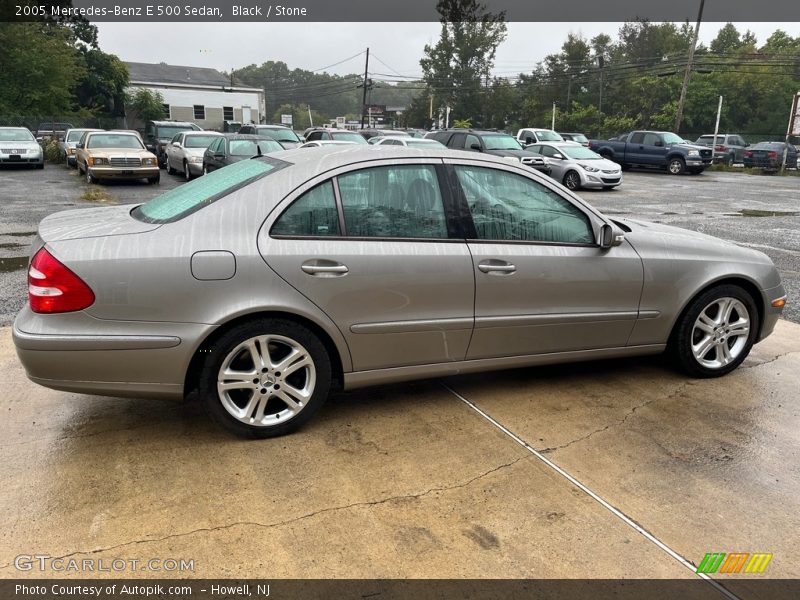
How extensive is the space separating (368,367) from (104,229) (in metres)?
1.58

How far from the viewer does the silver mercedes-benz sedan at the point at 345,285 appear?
2.97m

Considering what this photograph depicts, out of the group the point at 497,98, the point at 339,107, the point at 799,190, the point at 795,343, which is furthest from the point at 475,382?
the point at 339,107

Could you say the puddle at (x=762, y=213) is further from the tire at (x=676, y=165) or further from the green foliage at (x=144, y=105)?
the green foliage at (x=144, y=105)

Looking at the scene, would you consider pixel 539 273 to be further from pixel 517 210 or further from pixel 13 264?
pixel 13 264

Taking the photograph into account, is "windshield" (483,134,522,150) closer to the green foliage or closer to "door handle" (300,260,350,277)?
"door handle" (300,260,350,277)

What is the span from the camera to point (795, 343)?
512cm

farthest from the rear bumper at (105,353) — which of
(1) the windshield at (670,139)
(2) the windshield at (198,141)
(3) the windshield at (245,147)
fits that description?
(1) the windshield at (670,139)

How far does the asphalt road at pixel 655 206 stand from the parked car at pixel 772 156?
4.30m

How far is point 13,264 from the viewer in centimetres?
723

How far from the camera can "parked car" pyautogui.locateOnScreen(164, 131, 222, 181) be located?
17406 mm

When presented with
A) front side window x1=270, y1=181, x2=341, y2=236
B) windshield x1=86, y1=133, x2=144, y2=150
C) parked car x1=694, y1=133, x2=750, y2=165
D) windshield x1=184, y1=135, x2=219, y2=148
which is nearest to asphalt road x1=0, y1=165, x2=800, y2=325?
windshield x1=86, y1=133, x2=144, y2=150

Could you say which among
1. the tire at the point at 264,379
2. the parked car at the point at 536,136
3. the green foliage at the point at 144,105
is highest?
the green foliage at the point at 144,105

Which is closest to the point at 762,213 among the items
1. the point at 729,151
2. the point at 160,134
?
the point at 729,151

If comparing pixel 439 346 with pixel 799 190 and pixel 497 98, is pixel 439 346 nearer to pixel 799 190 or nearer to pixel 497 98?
pixel 799 190
